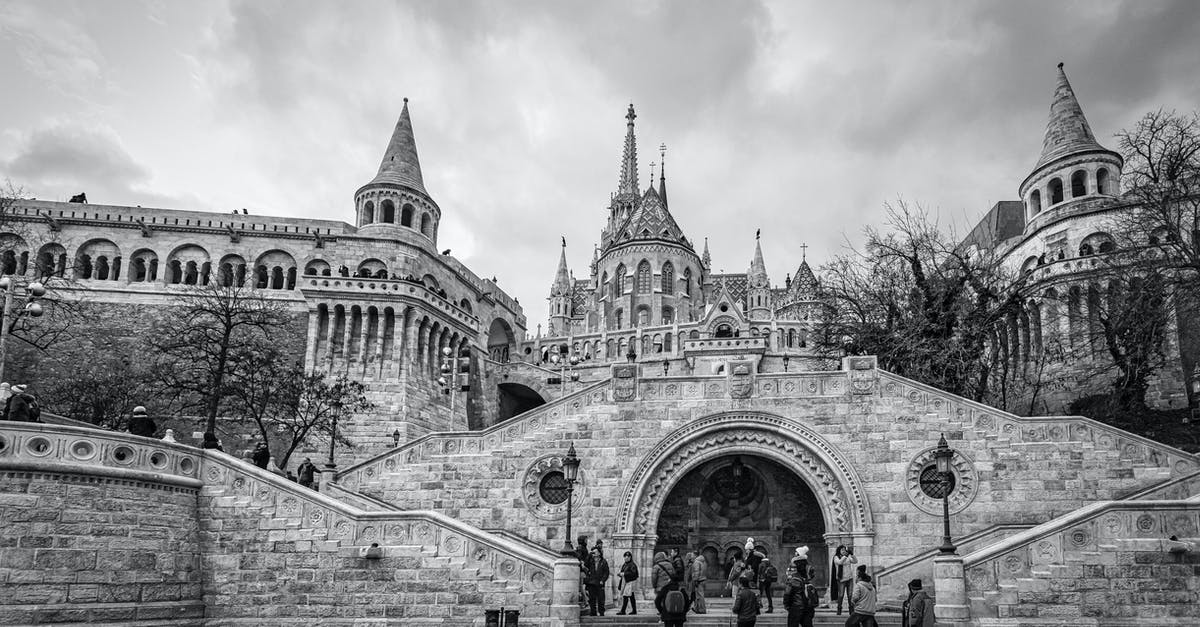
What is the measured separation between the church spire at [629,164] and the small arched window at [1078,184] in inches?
2578

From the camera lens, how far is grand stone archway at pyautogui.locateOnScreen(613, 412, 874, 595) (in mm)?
22031

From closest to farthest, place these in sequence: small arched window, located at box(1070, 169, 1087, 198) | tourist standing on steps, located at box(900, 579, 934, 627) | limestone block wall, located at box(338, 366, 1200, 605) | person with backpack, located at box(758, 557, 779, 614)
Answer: tourist standing on steps, located at box(900, 579, 934, 627)
person with backpack, located at box(758, 557, 779, 614)
limestone block wall, located at box(338, 366, 1200, 605)
small arched window, located at box(1070, 169, 1087, 198)

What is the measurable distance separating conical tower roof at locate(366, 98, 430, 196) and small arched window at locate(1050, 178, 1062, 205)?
31.6 m

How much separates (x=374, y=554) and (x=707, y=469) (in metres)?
10.3

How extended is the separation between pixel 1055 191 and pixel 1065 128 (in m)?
3.08

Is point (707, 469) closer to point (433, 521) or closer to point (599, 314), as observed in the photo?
point (433, 521)

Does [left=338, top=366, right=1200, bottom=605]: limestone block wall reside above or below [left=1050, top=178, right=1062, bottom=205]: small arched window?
below

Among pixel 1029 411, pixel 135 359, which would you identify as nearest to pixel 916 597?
pixel 1029 411

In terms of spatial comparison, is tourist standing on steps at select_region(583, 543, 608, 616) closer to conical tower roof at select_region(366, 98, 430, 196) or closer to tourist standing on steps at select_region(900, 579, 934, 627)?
tourist standing on steps at select_region(900, 579, 934, 627)

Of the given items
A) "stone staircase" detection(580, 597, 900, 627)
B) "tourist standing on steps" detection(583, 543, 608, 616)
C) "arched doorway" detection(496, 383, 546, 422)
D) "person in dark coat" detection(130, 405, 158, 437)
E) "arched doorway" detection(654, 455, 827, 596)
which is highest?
"arched doorway" detection(496, 383, 546, 422)

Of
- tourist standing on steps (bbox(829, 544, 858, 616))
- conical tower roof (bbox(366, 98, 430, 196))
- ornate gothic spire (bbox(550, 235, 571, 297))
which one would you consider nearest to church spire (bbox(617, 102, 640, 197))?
ornate gothic spire (bbox(550, 235, 571, 297))

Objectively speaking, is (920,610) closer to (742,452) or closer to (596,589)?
(596,589)

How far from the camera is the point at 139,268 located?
4344 centimetres

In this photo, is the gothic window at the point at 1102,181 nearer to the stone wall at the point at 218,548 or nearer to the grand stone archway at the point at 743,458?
the grand stone archway at the point at 743,458
